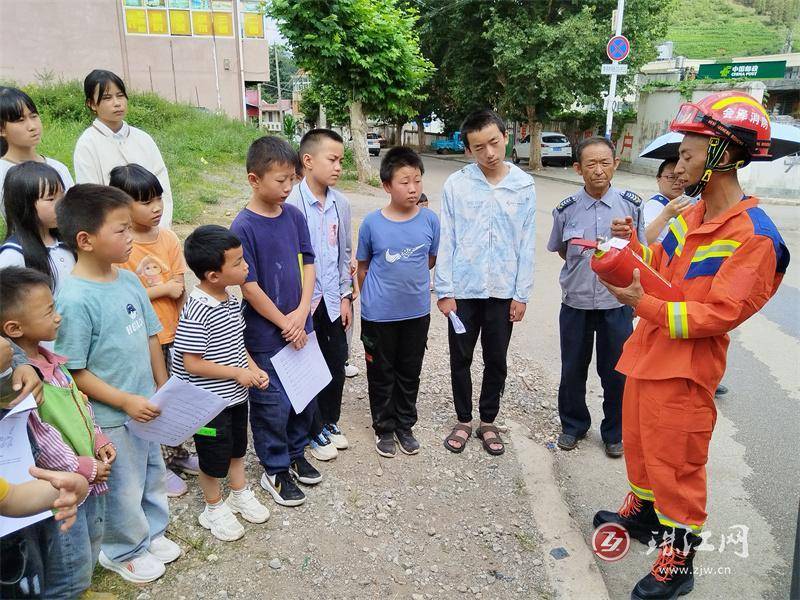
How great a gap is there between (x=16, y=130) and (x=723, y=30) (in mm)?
91236

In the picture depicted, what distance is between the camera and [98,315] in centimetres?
203

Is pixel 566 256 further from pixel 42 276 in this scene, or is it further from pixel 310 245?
pixel 42 276

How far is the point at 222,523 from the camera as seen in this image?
98.9 inches

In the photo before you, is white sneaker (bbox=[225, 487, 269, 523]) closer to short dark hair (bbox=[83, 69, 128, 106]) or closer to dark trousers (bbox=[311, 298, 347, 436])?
dark trousers (bbox=[311, 298, 347, 436])

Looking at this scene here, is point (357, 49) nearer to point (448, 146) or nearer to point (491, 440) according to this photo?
point (491, 440)

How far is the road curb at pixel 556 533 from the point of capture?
7.81 ft

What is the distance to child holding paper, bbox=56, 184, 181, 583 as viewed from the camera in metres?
2.00

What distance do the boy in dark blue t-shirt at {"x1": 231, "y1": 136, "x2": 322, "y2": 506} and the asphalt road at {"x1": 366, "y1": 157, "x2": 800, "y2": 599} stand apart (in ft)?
5.26

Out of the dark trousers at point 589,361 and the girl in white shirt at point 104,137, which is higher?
the girl in white shirt at point 104,137

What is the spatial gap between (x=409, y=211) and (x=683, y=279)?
1.52 meters

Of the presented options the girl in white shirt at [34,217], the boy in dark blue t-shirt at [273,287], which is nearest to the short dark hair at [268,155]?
the boy in dark blue t-shirt at [273,287]

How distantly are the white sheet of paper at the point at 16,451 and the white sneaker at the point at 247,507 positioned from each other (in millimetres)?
1147

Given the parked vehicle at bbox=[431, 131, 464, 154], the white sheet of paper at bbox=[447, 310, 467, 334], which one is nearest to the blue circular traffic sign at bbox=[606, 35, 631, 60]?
the white sheet of paper at bbox=[447, 310, 467, 334]

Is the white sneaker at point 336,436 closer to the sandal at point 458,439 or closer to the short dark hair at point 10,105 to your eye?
the sandal at point 458,439
